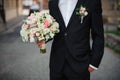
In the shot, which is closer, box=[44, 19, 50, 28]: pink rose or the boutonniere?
the boutonniere

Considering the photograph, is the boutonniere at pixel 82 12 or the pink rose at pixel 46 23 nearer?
the boutonniere at pixel 82 12

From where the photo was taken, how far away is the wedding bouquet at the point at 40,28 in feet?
13.9

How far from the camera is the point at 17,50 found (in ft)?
47.0

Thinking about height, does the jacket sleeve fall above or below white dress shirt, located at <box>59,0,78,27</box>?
below

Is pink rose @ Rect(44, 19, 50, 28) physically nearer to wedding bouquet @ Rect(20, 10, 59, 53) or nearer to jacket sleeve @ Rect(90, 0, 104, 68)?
wedding bouquet @ Rect(20, 10, 59, 53)

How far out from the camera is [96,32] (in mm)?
4246

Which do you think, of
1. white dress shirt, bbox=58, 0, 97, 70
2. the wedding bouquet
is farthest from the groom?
the wedding bouquet

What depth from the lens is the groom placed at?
4.24 metres

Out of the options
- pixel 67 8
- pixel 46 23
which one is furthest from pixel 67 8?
pixel 46 23

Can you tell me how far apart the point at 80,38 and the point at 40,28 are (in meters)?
0.49

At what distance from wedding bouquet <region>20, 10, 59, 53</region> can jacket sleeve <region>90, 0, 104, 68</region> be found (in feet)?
1.42

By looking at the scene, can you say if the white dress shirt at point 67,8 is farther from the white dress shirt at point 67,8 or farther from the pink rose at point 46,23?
the pink rose at point 46,23

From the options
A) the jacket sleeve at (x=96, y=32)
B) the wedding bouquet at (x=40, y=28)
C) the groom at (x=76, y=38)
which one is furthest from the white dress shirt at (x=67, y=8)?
the jacket sleeve at (x=96, y=32)

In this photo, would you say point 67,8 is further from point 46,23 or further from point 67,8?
point 46,23
